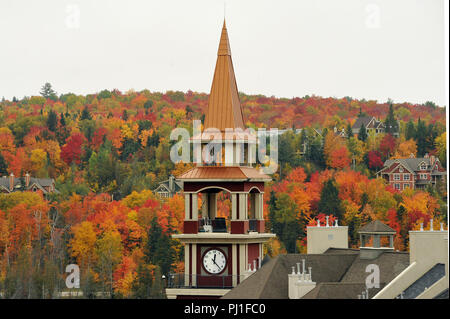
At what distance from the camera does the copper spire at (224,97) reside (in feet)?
173

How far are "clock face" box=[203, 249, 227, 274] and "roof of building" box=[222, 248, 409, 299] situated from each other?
119 inches

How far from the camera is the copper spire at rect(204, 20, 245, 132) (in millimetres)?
52812

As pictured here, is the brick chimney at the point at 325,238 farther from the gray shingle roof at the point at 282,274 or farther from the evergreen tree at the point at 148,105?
the evergreen tree at the point at 148,105

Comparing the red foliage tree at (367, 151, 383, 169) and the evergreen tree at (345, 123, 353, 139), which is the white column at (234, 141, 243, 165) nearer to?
the red foliage tree at (367, 151, 383, 169)

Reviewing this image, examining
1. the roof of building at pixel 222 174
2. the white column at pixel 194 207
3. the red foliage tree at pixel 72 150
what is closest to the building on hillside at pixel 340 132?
the red foliage tree at pixel 72 150

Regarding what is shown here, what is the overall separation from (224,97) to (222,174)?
3.92 m

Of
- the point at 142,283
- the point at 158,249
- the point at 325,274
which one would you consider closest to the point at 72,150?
the point at 158,249

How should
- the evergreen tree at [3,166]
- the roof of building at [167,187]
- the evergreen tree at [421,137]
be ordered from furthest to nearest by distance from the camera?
the evergreen tree at [421,137]
the evergreen tree at [3,166]
the roof of building at [167,187]

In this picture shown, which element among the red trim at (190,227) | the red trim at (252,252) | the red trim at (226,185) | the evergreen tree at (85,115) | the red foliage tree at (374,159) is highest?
the evergreen tree at (85,115)

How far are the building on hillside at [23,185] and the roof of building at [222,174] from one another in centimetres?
8561

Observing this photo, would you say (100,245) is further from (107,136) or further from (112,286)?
(107,136)

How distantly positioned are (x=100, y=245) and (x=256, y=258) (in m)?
63.0

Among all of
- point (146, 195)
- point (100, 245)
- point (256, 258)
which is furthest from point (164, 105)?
point (256, 258)

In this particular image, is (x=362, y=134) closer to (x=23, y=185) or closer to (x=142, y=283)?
(x=23, y=185)
